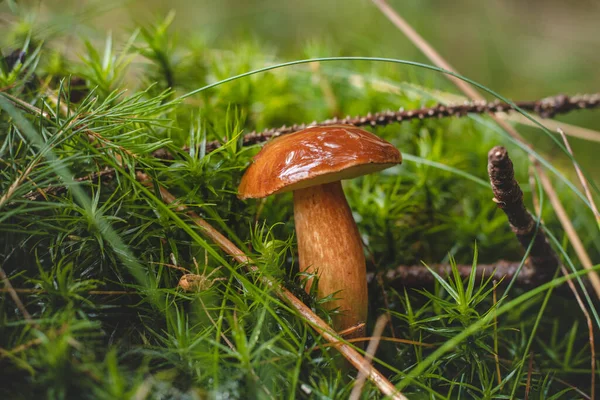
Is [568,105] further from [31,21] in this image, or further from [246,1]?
[246,1]

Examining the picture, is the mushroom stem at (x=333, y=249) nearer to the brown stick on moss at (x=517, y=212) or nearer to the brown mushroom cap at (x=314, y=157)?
the brown mushroom cap at (x=314, y=157)

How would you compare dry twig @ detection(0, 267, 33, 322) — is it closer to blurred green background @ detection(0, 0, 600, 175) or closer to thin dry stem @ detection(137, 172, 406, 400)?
thin dry stem @ detection(137, 172, 406, 400)

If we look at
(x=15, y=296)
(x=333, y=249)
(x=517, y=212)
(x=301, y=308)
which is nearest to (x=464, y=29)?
(x=517, y=212)

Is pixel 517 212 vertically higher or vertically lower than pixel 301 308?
higher

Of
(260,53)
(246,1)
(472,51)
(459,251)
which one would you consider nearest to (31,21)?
(260,53)

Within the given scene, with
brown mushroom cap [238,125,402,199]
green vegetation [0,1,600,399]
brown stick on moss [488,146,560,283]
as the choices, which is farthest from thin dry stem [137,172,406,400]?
brown stick on moss [488,146,560,283]

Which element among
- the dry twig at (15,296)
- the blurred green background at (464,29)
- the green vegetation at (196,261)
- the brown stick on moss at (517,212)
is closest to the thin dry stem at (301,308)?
the green vegetation at (196,261)

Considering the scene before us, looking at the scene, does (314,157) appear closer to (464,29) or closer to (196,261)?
(196,261)
